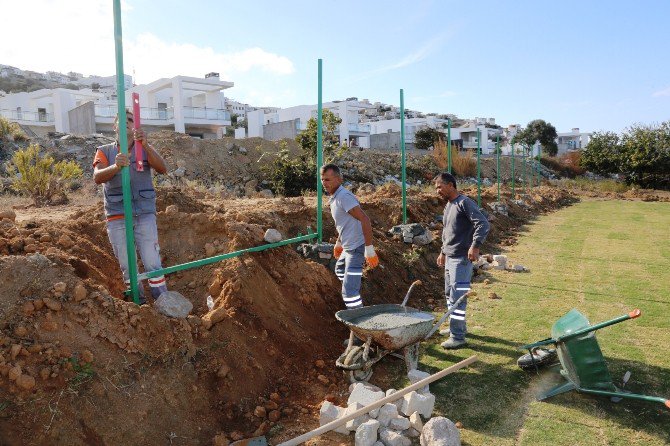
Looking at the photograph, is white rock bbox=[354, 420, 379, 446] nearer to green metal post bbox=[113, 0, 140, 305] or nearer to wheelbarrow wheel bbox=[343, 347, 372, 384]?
wheelbarrow wheel bbox=[343, 347, 372, 384]

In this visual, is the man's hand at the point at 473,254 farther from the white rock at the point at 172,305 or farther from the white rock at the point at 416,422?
the white rock at the point at 172,305

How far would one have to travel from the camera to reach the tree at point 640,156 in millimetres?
25016

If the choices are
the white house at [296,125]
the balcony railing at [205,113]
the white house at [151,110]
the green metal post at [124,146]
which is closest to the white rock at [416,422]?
the green metal post at [124,146]

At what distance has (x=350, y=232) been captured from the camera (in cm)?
460

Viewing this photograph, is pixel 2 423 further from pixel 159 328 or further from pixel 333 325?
pixel 333 325

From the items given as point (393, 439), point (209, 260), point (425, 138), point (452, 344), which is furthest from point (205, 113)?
point (393, 439)

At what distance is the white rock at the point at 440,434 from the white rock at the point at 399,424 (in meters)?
0.14

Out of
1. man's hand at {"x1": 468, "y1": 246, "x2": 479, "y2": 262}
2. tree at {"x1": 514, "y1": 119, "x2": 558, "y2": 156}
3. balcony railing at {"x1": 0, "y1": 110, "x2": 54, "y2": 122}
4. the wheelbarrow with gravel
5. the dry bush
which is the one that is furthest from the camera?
tree at {"x1": 514, "y1": 119, "x2": 558, "y2": 156}

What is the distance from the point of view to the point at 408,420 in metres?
3.21

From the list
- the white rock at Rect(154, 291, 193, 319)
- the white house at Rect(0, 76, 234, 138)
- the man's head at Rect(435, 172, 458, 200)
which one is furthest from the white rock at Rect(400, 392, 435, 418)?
the white house at Rect(0, 76, 234, 138)

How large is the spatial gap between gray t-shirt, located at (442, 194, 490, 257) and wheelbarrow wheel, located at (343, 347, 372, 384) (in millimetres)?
1412

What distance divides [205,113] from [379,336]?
3286 centimetres

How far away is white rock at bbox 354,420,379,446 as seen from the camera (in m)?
3.00

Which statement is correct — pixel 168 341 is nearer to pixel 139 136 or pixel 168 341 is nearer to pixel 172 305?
pixel 172 305
